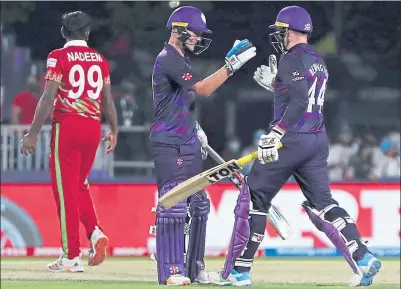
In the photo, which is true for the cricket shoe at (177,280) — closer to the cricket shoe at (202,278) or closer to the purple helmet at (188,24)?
the cricket shoe at (202,278)

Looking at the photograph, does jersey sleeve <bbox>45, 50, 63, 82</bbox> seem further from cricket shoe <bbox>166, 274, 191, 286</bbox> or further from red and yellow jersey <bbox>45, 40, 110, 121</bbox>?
cricket shoe <bbox>166, 274, 191, 286</bbox>

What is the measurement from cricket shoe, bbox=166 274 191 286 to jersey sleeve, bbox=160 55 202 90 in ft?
4.43

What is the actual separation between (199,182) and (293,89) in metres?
0.94

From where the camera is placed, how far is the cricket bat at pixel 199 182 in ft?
28.2

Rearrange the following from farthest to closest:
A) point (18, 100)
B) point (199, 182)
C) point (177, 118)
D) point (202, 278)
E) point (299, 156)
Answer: point (18, 100), point (202, 278), point (177, 118), point (299, 156), point (199, 182)

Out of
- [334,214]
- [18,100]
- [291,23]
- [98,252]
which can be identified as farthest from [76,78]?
[18,100]

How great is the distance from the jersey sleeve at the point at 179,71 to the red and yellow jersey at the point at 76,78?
132 centimetres

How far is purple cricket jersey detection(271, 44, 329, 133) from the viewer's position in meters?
8.62

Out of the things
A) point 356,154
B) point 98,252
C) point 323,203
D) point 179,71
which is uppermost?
point 179,71

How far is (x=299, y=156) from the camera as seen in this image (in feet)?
29.0

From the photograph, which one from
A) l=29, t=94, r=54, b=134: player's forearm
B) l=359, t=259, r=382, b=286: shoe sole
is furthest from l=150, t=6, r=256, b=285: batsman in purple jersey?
l=359, t=259, r=382, b=286: shoe sole

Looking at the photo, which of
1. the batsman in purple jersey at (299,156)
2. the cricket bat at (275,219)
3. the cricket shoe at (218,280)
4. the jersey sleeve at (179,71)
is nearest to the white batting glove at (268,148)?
the batsman in purple jersey at (299,156)

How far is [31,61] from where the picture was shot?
15.4m

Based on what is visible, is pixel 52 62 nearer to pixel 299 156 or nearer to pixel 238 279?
pixel 299 156
